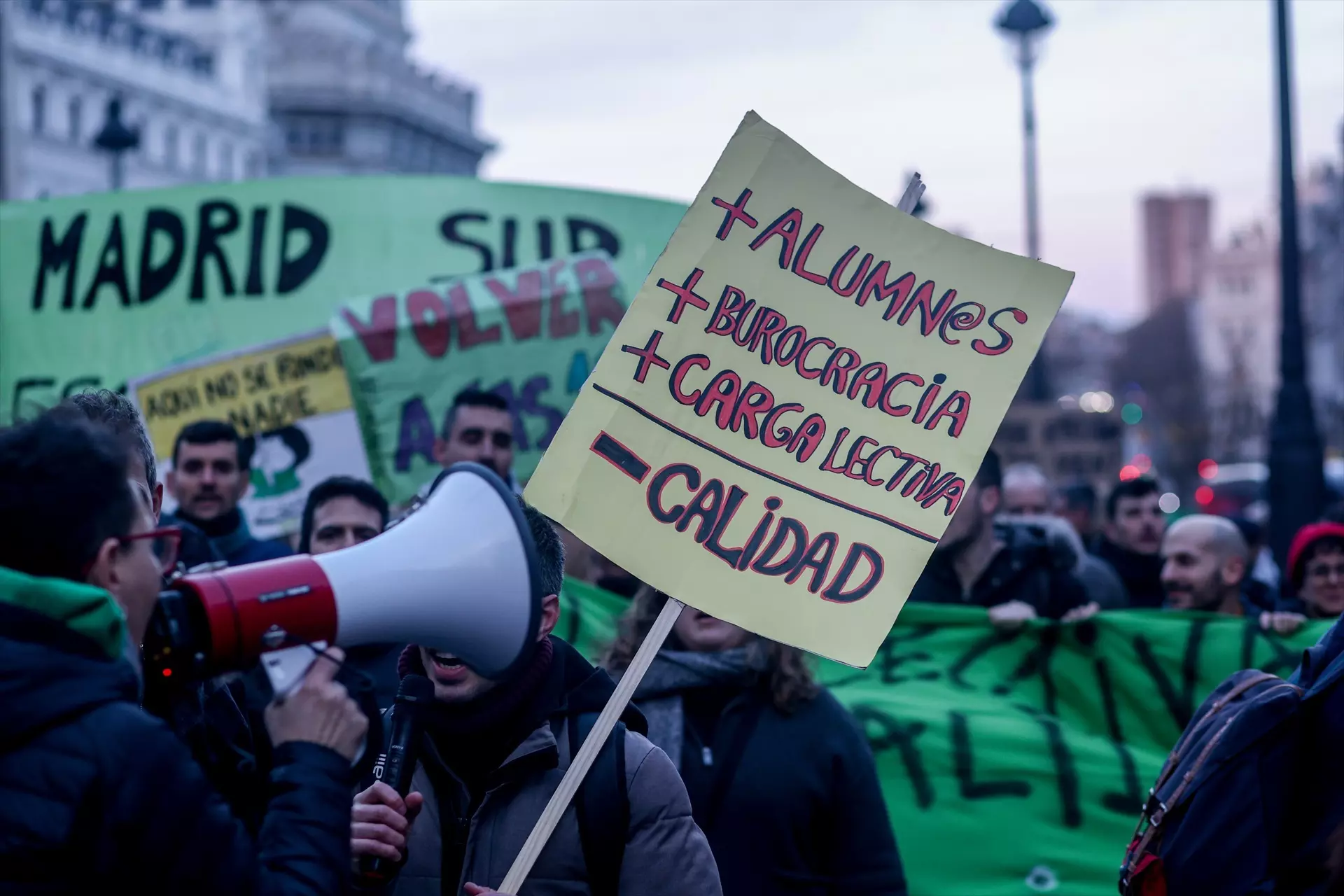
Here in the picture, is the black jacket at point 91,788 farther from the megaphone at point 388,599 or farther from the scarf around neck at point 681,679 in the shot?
the scarf around neck at point 681,679

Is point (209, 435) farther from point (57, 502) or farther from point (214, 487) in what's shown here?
point (57, 502)

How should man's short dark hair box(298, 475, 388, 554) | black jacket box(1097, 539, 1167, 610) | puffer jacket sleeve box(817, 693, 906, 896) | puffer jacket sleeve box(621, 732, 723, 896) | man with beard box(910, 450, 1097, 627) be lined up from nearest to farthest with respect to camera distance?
puffer jacket sleeve box(621, 732, 723, 896), puffer jacket sleeve box(817, 693, 906, 896), man's short dark hair box(298, 475, 388, 554), man with beard box(910, 450, 1097, 627), black jacket box(1097, 539, 1167, 610)

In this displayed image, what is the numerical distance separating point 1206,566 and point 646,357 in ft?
11.6

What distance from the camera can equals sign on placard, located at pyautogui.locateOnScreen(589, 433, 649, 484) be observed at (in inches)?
114

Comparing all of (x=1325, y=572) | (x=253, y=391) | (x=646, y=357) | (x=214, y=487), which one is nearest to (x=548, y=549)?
(x=646, y=357)

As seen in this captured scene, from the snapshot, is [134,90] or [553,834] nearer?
[553,834]

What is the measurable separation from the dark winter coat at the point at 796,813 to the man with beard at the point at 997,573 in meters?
2.22

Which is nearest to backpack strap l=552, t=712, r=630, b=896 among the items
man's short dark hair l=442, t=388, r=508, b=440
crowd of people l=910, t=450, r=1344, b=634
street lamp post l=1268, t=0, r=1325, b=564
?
crowd of people l=910, t=450, r=1344, b=634

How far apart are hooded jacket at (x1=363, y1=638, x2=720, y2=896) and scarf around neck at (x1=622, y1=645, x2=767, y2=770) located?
952 millimetres

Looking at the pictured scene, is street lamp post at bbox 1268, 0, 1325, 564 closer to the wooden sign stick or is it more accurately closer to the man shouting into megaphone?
the wooden sign stick

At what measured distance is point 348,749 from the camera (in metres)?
2.08

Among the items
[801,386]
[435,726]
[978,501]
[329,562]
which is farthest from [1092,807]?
[329,562]

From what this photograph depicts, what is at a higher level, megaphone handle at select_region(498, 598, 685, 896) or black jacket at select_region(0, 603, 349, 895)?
black jacket at select_region(0, 603, 349, 895)

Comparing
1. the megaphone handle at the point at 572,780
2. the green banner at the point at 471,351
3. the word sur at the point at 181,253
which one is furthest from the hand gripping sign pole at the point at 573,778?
the word sur at the point at 181,253
